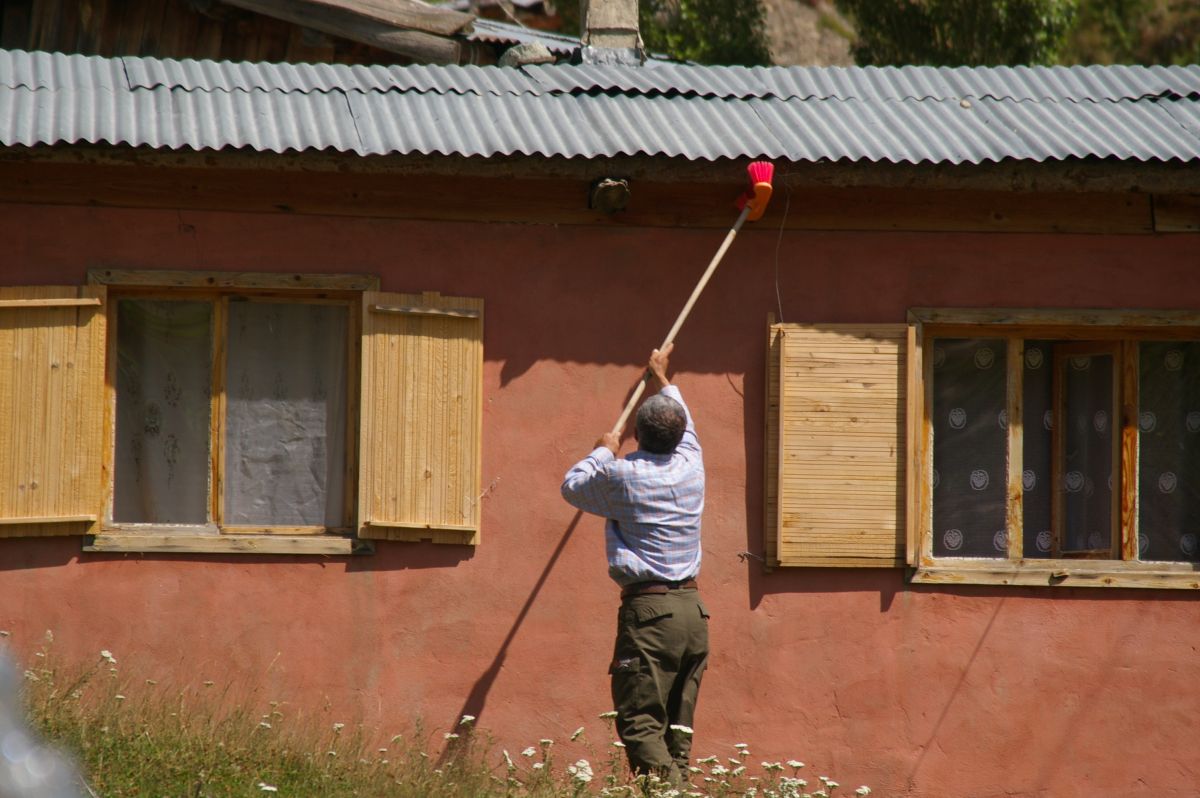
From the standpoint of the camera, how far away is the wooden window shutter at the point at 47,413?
6.26 m

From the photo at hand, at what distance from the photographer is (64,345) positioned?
6312 mm

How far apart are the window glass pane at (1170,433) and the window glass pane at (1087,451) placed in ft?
0.59

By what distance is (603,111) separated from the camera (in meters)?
6.91

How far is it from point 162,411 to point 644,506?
2.46 meters

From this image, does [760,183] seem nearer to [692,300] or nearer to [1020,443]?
[692,300]

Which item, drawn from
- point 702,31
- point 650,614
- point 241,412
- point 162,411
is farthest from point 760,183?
point 702,31

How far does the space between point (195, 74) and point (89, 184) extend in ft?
3.19

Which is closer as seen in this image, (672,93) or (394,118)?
(394,118)

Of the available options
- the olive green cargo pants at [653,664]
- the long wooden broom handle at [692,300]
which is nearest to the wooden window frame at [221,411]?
the long wooden broom handle at [692,300]

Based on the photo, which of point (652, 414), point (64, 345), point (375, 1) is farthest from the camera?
point (375, 1)

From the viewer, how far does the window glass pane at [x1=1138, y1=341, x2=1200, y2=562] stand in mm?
6895

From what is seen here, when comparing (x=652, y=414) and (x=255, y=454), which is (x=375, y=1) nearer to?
(x=255, y=454)

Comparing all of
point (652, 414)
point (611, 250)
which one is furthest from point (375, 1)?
point (652, 414)

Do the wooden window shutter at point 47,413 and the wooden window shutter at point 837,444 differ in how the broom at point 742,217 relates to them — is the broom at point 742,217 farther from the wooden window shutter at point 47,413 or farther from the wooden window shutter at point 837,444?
the wooden window shutter at point 47,413
